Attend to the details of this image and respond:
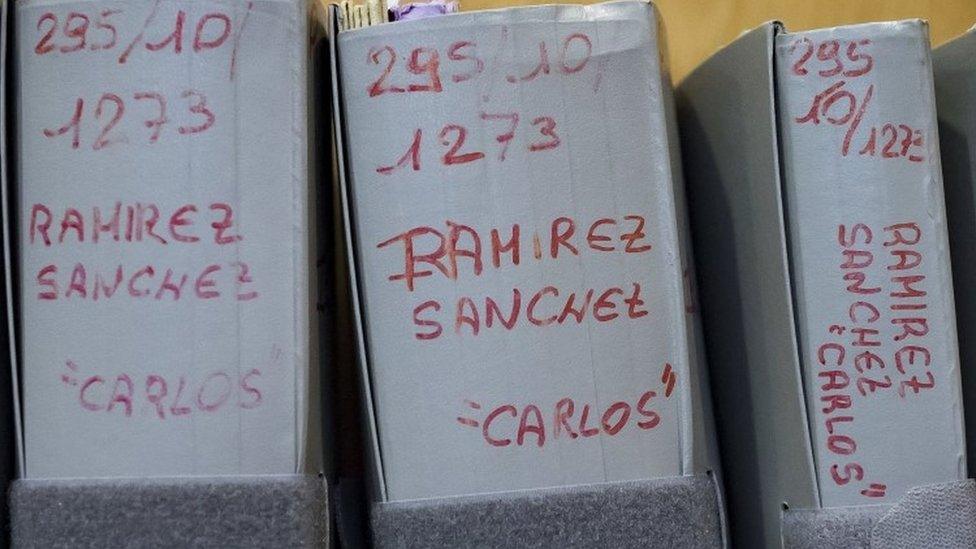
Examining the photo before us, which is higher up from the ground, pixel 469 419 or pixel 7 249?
pixel 7 249

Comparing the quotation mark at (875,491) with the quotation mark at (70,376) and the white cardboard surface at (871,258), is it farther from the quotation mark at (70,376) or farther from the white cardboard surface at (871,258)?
the quotation mark at (70,376)

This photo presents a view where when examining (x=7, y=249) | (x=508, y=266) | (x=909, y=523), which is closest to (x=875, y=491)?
(x=909, y=523)

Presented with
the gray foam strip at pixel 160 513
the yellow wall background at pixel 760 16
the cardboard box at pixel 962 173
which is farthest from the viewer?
the yellow wall background at pixel 760 16

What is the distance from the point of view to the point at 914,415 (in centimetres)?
51

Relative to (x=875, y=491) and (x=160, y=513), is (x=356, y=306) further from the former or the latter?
(x=875, y=491)

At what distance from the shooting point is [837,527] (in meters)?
0.50

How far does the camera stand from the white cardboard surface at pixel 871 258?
51cm

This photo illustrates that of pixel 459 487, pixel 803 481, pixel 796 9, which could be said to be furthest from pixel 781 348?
pixel 796 9

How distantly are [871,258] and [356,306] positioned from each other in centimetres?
28

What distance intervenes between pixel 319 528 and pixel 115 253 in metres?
0.17

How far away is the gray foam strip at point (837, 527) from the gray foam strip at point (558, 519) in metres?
0.06

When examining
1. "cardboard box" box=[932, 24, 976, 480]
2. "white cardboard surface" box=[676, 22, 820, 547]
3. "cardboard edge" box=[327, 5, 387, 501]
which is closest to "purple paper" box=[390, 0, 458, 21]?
"cardboard edge" box=[327, 5, 387, 501]

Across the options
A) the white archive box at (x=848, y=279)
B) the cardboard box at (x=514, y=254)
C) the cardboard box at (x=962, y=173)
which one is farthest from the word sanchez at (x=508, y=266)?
the cardboard box at (x=962, y=173)

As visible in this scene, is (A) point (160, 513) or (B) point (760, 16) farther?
(B) point (760, 16)
